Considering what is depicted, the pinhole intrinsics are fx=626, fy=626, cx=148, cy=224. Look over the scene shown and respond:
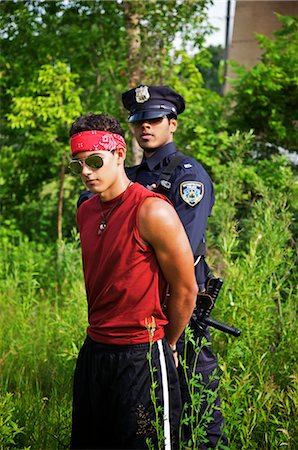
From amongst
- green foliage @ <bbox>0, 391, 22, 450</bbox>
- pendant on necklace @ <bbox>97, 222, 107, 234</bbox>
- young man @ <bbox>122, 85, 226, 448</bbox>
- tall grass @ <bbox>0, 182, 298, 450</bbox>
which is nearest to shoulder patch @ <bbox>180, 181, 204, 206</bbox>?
young man @ <bbox>122, 85, 226, 448</bbox>

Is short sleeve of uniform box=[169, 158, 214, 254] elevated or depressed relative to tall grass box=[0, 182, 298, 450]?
elevated

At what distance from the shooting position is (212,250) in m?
5.95

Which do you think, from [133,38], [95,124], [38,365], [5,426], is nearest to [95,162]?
[95,124]

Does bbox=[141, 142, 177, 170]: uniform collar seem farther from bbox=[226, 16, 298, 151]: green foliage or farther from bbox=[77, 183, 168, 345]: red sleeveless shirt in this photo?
bbox=[226, 16, 298, 151]: green foliage

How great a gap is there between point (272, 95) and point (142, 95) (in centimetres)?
445

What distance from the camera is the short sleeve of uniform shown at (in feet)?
9.40

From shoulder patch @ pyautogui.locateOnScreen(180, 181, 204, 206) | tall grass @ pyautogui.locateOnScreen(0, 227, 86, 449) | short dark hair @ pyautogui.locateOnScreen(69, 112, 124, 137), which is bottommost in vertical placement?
tall grass @ pyautogui.locateOnScreen(0, 227, 86, 449)

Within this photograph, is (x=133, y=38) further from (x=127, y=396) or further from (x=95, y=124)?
(x=127, y=396)

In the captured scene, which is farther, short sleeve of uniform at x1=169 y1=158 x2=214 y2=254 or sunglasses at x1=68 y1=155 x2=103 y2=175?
short sleeve of uniform at x1=169 y1=158 x2=214 y2=254

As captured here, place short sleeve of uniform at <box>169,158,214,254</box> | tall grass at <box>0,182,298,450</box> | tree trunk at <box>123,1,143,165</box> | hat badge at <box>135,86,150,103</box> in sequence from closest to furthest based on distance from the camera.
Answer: short sleeve of uniform at <box>169,158,214,254</box>, tall grass at <box>0,182,298,450</box>, hat badge at <box>135,86,150,103</box>, tree trunk at <box>123,1,143,165</box>

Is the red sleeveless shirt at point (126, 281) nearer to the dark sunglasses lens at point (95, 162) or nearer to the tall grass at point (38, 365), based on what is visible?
the dark sunglasses lens at point (95, 162)

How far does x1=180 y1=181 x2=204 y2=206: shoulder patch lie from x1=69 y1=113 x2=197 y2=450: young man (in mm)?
511

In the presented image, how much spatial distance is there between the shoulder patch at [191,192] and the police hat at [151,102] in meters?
0.48

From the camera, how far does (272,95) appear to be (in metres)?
7.36
